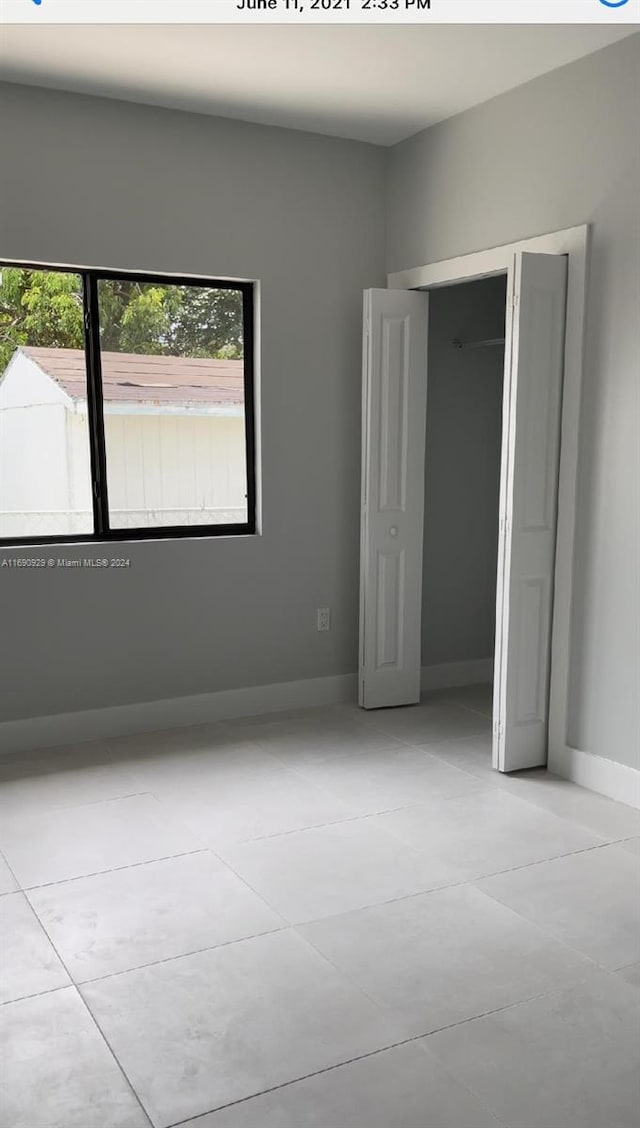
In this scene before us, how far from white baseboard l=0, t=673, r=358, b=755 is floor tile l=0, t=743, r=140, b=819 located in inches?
3.3

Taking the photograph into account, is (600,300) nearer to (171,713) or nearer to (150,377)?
(150,377)

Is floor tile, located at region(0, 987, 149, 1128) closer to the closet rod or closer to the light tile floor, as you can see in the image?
the light tile floor

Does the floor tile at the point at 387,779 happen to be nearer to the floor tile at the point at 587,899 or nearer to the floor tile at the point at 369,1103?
the floor tile at the point at 587,899

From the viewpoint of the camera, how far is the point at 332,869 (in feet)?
9.96

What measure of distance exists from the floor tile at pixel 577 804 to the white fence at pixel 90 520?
186cm

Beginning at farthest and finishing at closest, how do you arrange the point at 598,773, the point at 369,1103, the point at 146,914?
the point at 598,773
the point at 146,914
the point at 369,1103

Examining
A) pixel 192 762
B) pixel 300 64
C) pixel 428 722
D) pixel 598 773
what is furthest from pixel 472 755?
pixel 300 64

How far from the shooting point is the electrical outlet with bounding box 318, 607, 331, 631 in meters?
A: 4.86

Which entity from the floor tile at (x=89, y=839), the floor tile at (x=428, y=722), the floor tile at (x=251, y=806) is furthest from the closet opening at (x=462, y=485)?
the floor tile at (x=89, y=839)

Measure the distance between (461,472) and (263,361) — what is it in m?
1.33

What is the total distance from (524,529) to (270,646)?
1.54 metres

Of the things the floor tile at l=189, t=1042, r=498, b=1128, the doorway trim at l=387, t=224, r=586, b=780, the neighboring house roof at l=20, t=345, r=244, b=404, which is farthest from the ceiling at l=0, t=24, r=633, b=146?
the floor tile at l=189, t=1042, r=498, b=1128

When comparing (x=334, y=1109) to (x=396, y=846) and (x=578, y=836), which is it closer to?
(x=396, y=846)

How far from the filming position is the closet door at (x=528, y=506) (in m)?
3.66
